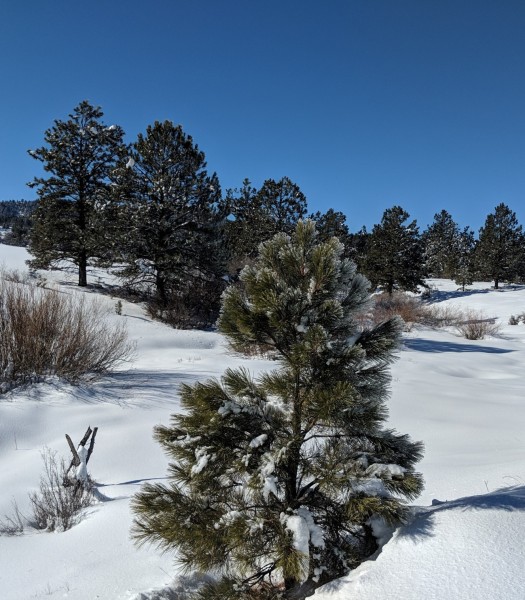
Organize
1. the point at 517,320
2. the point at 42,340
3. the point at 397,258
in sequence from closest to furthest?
the point at 42,340, the point at 517,320, the point at 397,258

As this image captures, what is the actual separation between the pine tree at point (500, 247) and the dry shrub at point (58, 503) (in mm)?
45356

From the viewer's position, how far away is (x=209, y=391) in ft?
7.31

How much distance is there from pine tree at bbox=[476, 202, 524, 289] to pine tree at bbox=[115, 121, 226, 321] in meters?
35.5

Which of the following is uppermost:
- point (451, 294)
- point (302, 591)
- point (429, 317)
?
point (451, 294)

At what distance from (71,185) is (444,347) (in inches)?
671

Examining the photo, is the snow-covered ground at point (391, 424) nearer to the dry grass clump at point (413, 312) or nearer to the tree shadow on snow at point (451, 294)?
the dry grass clump at point (413, 312)

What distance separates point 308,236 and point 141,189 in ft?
50.0

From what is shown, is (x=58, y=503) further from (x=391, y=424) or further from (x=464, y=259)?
(x=464, y=259)

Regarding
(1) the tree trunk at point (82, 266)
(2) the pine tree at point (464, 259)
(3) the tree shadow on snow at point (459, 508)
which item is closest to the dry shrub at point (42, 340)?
(3) the tree shadow on snow at point (459, 508)

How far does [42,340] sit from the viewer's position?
7.18m

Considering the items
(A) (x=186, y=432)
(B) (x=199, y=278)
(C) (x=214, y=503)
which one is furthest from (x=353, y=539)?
(B) (x=199, y=278)

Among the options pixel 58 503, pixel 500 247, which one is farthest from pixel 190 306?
pixel 500 247

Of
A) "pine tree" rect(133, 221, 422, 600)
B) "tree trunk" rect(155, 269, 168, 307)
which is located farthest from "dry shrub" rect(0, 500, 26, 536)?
"tree trunk" rect(155, 269, 168, 307)

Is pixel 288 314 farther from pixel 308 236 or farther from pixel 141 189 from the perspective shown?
pixel 141 189
